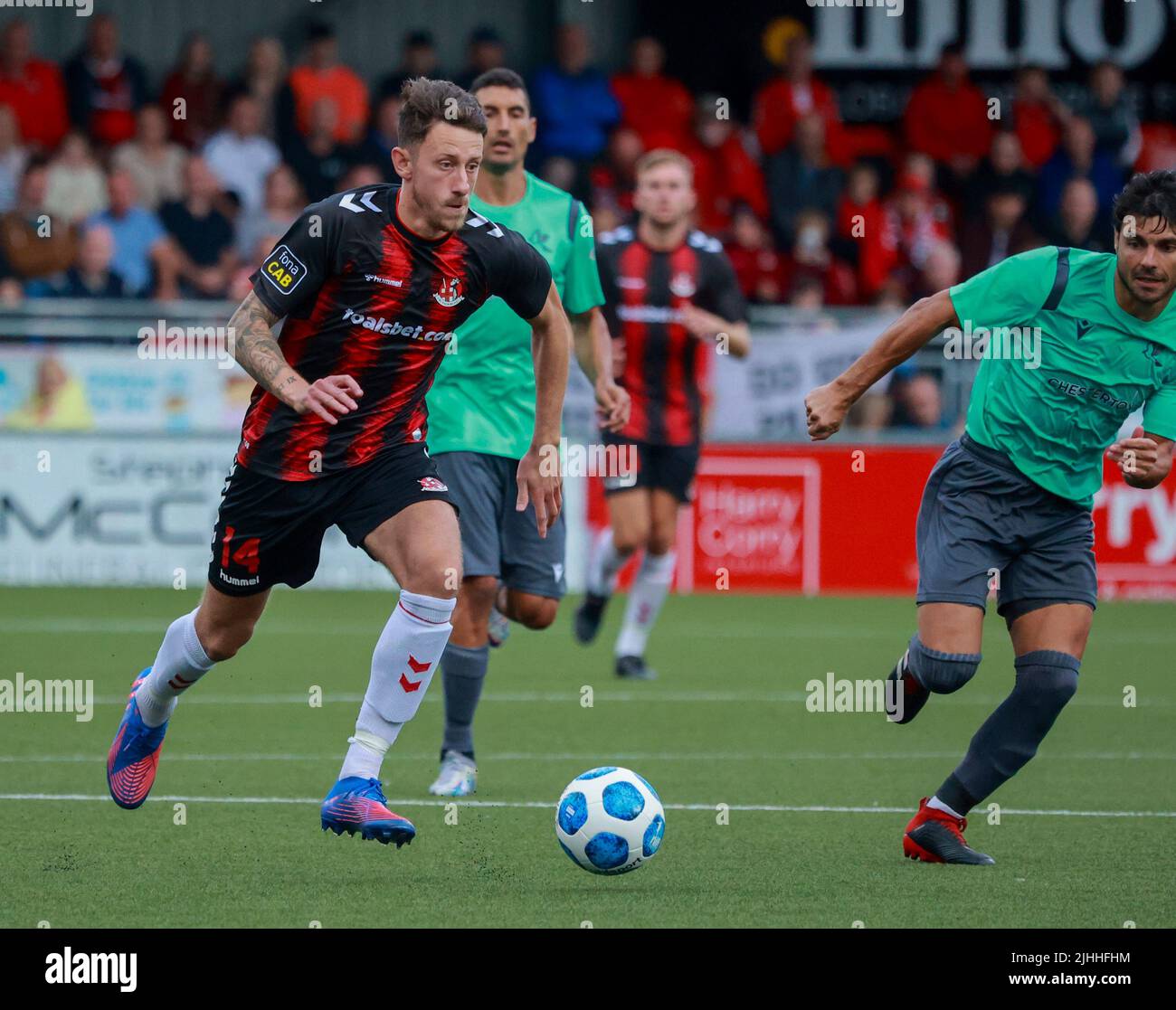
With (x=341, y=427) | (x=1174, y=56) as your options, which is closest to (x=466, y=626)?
(x=341, y=427)

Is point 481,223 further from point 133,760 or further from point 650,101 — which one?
point 650,101

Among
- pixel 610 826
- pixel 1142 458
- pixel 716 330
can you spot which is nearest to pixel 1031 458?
pixel 1142 458

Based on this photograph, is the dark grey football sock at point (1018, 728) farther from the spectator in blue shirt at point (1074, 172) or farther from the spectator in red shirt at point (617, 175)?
the spectator in blue shirt at point (1074, 172)

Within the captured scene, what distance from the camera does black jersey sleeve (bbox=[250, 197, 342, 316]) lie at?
607 centimetres

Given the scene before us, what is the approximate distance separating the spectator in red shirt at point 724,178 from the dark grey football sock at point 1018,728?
41.6 feet

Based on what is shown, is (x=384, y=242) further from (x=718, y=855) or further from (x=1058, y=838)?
(x=1058, y=838)

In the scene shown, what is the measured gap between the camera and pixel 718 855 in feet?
21.0

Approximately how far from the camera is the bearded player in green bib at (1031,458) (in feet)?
20.6

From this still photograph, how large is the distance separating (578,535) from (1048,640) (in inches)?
380

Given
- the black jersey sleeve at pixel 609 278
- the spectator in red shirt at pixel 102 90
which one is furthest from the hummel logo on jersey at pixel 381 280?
the spectator in red shirt at pixel 102 90

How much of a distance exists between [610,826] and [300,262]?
1833 millimetres

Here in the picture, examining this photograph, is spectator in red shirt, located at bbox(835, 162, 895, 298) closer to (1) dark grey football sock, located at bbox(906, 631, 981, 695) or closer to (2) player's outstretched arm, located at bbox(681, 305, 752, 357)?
(2) player's outstretched arm, located at bbox(681, 305, 752, 357)

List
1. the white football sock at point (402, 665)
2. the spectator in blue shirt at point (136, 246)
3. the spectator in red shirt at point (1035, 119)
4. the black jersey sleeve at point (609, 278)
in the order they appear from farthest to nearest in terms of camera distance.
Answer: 1. the spectator in red shirt at point (1035, 119)
2. the spectator in blue shirt at point (136, 246)
3. the black jersey sleeve at point (609, 278)
4. the white football sock at point (402, 665)

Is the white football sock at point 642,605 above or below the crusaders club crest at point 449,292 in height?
below
